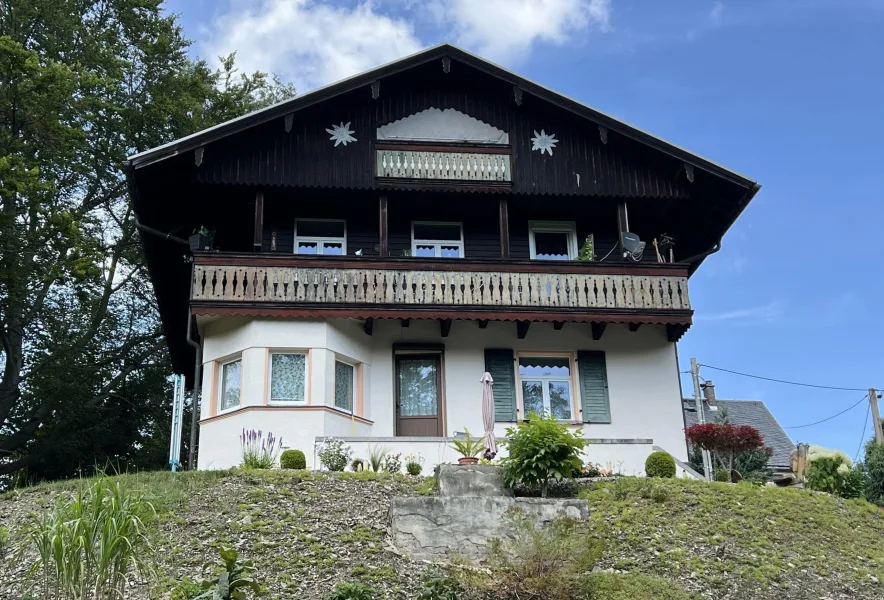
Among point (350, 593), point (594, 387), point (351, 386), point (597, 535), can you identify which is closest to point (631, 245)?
point (594, 387)

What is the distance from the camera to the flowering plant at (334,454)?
18.8 metres

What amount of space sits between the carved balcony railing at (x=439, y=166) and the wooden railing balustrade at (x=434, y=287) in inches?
103

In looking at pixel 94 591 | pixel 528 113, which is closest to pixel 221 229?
pixel 528 113

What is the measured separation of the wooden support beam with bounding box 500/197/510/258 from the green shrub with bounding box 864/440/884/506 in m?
10.5

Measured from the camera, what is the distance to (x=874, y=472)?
25.2 metres

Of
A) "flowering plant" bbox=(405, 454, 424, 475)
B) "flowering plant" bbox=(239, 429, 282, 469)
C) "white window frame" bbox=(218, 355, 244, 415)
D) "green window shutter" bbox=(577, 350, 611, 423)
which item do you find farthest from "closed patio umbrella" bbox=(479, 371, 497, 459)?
"white window frame" bbox=(218, 355, 244, 415)

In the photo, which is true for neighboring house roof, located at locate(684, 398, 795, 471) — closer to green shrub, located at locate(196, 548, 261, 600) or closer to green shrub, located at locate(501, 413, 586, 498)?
green shrub, located at locate(501, 413, 586, 498)

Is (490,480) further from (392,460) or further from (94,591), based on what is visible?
(94,591)

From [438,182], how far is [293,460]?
7.62 metres

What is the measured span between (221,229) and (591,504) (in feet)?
40.6

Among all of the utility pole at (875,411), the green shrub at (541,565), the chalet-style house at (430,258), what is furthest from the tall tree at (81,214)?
the utility pole at (875,411)

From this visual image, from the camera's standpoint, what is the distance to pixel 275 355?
21188mm

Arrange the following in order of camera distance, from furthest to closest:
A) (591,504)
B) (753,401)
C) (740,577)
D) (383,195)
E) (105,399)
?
(753,401) < (105,399) < (383,195) < (591,504) < (740,577)

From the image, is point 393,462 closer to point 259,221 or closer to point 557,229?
point 259,221
